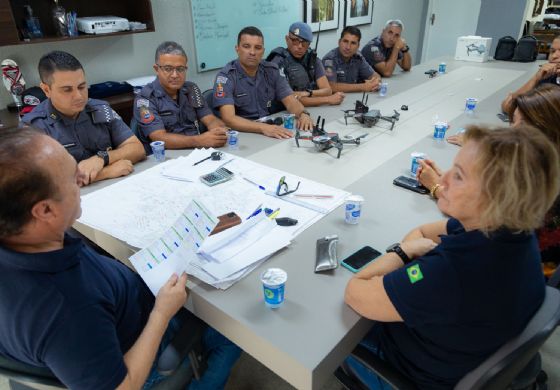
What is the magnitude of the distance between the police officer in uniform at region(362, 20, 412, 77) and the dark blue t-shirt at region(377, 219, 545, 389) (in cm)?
→ 347

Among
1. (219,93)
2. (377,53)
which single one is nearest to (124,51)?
(219,93)

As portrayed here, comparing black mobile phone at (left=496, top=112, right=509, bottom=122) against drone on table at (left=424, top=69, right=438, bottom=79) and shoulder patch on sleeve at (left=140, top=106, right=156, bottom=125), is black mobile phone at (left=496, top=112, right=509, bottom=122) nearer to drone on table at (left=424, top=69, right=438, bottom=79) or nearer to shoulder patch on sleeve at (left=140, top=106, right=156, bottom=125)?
drone on table at (left=424, top=69, right=438, bottom=79)

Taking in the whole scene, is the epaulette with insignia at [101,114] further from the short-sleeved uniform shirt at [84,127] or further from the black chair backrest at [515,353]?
the black chair backrest at [515,353]

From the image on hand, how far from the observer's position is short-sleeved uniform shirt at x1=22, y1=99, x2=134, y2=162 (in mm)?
1813

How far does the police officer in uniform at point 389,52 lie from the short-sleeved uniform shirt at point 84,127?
2.89 m

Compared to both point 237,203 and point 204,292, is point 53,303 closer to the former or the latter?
point 204,292

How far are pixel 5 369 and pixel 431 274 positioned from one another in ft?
2.97

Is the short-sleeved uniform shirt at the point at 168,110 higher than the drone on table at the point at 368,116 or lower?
higher

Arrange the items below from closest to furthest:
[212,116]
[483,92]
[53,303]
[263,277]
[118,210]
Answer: [53,303] → [263,277] → [118,210] → [212,116] → [483,92]

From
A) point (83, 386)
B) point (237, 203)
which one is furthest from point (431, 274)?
point (237, 203)

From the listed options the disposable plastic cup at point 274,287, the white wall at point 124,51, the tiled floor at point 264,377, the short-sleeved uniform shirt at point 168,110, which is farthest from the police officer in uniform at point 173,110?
the disposable plastic cup at point 274,287

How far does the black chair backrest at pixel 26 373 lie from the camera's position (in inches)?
30.6

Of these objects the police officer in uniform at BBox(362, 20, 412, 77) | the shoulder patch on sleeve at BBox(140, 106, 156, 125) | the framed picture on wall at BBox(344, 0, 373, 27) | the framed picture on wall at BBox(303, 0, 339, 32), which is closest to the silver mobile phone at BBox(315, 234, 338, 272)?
the shoulder patch on sleeve at BBox(140, 106, 156, 125)

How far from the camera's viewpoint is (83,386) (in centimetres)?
74
